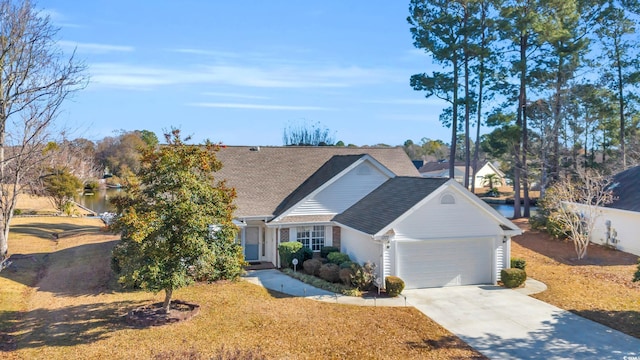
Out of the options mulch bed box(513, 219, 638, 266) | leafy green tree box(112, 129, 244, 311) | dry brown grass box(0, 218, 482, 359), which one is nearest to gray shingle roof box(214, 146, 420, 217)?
dry brown grass box(0, 218, 482, 359)

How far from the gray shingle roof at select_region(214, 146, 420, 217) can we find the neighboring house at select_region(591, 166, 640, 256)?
1239 centimetres

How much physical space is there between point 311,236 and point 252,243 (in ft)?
11.2

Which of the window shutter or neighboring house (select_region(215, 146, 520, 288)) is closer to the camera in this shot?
neighboring house (select_region(215, 146, 520, 288))

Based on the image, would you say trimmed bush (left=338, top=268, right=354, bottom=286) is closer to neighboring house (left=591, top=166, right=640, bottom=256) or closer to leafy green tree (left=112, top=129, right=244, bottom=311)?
leafy green tree (left=112, top=129, right=244, bottom=311)

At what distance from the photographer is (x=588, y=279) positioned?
1959 centimetres

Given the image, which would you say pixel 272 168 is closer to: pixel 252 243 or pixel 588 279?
pixel 252 243

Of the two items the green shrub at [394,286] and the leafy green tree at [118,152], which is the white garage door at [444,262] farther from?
the leafy green tree at [118,152]

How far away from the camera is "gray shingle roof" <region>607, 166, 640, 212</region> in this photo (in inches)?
998

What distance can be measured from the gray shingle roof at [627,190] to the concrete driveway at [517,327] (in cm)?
1340

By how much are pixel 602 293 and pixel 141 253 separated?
17.7 metres

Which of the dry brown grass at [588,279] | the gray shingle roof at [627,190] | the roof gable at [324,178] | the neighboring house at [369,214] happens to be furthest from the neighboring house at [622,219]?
the roof gable at [324,178]

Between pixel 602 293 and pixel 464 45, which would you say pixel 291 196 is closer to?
pixel 602 293

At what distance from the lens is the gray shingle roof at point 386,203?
723 inches

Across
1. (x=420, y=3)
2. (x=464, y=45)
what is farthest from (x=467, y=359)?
(x=420, y=3)
